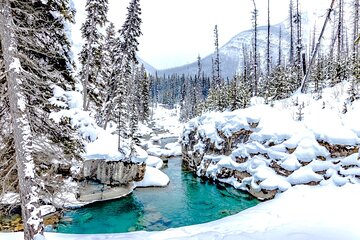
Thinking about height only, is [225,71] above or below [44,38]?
above

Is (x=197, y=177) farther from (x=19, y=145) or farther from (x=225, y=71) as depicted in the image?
(x=225, y=71)

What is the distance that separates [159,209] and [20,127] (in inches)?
524

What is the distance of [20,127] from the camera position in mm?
6762

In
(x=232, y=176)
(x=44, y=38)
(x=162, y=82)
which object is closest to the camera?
(x=44, y=38)

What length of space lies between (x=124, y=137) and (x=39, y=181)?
18.7m

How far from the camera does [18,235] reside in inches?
383

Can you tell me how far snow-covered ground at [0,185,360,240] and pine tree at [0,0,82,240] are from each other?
10.4 feet

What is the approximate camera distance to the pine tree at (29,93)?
6.62 metres

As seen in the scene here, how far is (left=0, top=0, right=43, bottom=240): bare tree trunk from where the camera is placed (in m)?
6.50

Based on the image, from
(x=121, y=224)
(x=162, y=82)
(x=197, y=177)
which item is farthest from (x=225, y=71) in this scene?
(x=121, y=224)

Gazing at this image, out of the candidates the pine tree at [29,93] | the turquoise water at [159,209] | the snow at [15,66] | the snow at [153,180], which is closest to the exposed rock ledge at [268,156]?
the turquoise water at [159,209]

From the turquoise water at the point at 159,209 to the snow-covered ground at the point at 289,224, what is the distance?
5330mm

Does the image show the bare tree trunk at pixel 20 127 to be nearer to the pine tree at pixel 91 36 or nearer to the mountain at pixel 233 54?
the pine tree at pixel 91 36

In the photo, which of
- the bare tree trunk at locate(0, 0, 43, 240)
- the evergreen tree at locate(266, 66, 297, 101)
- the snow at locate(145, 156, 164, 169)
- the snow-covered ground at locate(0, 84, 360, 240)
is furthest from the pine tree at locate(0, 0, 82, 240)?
the evergreen tree at locate(266, 66, 297, 101)
